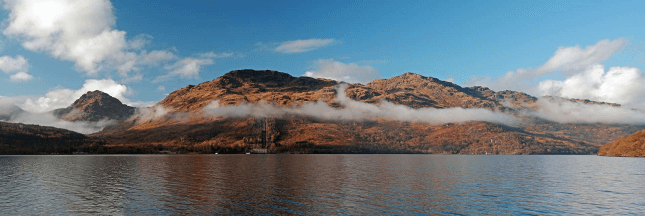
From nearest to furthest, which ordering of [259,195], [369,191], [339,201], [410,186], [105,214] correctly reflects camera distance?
[105,214] → [339,201] → [259,195] → [369,191] → [410,186]

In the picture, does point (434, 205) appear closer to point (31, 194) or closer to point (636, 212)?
point (636, 212)

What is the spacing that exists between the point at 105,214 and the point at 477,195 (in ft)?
215

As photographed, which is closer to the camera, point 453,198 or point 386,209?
point 386,209

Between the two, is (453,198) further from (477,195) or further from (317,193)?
(317,193)

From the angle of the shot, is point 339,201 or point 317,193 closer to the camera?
point 339,201

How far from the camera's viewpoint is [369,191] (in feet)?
251

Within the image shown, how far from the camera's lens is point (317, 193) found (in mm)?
74188

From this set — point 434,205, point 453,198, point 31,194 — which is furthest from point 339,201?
point 31,194

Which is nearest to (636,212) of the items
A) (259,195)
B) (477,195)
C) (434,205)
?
(477,195)

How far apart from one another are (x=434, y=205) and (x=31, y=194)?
77.5 meters

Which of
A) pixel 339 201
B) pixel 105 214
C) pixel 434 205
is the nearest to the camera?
pixel 105 214

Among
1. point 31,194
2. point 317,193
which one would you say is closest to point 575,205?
point 317,193

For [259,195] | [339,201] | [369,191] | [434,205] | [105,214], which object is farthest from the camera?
[369,191]

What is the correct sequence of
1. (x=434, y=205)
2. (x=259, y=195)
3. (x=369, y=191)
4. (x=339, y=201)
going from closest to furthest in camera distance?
(x=434, y=205)
(x=339, y=201)
(x=259, y=195)
(x=369, y=191)
